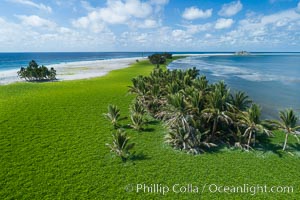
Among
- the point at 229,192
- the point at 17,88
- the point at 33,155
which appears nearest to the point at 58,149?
the point at 33,155

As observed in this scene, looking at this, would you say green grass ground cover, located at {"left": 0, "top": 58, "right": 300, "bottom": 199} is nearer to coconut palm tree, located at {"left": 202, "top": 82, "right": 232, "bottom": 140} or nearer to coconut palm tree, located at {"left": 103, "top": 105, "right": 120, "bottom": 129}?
coconut palm tree, located at {"left": 103, "top": 105, "right": 120, "bottom": 129}

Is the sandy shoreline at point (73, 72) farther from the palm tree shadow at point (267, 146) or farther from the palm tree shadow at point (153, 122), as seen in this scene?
the palm tree shadow at point (267, 146)

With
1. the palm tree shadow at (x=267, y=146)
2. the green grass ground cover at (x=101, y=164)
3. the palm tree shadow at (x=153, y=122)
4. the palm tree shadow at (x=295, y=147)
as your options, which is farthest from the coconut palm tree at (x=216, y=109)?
the palm tree shadow at (x=153, y=122)

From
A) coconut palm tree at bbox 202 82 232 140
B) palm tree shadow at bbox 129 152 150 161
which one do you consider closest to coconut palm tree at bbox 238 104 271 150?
coconut palm tree at bbox 202 82 232 140

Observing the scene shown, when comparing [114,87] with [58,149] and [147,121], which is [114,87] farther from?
[58,149]

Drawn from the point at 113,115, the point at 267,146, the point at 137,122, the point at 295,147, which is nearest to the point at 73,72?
the point at 113,115
